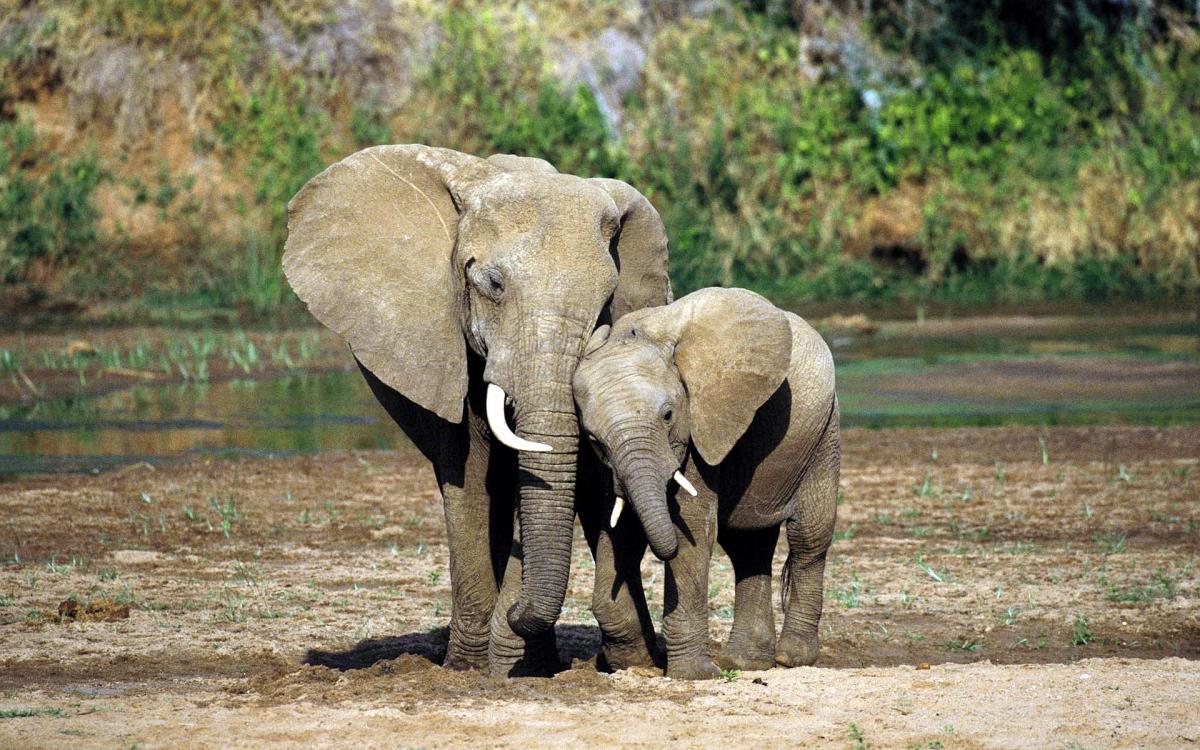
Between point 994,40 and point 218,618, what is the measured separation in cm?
2098

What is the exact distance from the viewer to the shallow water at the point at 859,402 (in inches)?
534

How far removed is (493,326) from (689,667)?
144 centimetres

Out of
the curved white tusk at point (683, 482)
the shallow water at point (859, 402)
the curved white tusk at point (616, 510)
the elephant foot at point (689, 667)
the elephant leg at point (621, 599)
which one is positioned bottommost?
the shallow water at point (859, 402)

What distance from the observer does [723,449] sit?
6.44m

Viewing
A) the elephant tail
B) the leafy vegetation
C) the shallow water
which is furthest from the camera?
the leafy vegetation

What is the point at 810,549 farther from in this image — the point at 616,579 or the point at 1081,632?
the point at 1081,632

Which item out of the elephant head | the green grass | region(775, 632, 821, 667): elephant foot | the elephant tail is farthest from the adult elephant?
the green grass

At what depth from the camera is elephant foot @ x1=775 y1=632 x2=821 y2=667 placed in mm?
7273

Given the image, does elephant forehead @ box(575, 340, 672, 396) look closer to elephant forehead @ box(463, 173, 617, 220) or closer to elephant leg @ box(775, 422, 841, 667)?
elephant forehead @ box(463, 173, 617, 220)

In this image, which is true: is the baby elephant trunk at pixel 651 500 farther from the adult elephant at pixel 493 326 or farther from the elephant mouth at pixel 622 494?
the adult elephant at pixel 493 326

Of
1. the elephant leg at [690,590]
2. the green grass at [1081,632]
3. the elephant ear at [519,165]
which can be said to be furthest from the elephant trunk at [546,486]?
the green grass at [1081,632]

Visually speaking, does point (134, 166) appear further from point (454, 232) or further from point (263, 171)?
point (454, 232)

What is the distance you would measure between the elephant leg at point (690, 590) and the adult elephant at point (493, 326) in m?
0.21

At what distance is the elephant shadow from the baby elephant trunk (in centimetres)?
155
